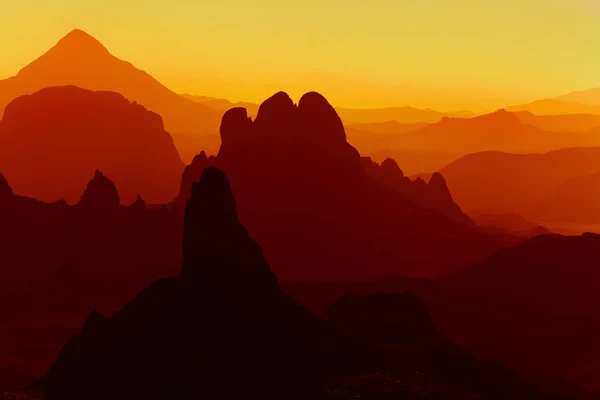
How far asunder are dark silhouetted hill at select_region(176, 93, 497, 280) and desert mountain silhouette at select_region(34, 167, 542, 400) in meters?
83.3

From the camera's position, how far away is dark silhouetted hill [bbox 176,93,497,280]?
6033 inches

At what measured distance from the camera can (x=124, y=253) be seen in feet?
461

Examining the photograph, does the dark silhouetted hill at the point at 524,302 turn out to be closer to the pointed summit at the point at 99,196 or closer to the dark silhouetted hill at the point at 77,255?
the dark silhouetted hill at the point at 77,255

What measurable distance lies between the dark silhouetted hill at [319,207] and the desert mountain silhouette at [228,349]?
83276 mm

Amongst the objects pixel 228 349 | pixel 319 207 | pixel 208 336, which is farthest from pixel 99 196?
pixel 228 349

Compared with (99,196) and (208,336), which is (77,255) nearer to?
(99,196)

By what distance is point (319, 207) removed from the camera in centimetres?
16675

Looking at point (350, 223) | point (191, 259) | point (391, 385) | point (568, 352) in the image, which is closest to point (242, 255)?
point (191, 259)

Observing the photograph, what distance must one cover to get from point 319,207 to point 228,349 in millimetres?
115695

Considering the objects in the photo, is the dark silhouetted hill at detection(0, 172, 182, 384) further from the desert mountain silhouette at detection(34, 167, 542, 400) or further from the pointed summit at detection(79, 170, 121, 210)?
the desert mountain silhouette at detection(34, 167, 542, 400)

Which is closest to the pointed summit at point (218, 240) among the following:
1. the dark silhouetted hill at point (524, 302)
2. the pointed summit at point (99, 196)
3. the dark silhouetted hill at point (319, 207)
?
the dark silhouetted hill at point (524, 302)

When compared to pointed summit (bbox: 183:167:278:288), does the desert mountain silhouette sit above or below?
below

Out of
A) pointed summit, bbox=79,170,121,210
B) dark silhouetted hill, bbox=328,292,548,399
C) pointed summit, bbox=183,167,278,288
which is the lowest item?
dark silhouetted hill, bbox=328,292,548,399

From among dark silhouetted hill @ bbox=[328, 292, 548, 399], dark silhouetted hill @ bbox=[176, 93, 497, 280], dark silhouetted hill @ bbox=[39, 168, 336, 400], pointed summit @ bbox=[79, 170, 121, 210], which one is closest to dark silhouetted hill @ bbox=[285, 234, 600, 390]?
dark silhouetted hill @ bbox=[176, 93, 497, 280]
